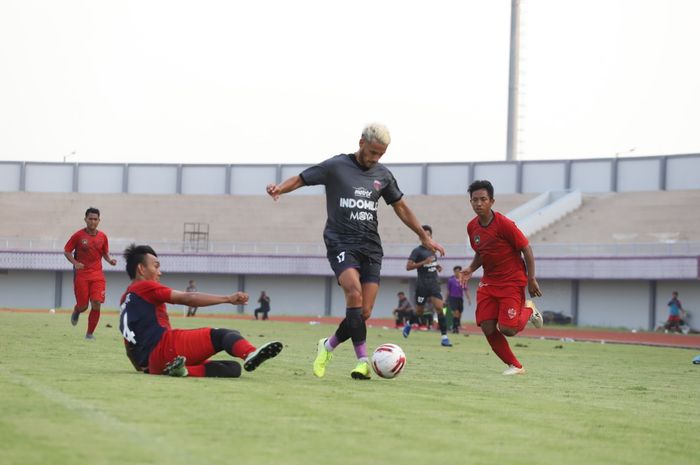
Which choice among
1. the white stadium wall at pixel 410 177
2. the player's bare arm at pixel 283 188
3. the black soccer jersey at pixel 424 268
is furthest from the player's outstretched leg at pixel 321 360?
the white stadium wall at pixel 410 177

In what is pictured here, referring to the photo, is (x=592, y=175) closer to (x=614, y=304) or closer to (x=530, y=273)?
(x=614, y=304)

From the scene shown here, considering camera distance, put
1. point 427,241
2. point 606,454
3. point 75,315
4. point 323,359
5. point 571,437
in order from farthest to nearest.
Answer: point 75,315 → point 427,241 → point 323,359 → point 571,437 → point 606,454

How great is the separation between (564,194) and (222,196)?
21693 millimetres

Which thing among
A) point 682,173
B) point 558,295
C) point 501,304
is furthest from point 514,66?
point 501,304

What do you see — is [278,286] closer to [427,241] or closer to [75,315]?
[75,315]

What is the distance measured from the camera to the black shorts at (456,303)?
3428cm

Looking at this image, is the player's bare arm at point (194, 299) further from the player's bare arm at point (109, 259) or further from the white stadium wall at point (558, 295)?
the white stadium wall at point (558, 295)

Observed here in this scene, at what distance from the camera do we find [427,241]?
12516 millimetres

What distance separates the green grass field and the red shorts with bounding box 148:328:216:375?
27 centimetres

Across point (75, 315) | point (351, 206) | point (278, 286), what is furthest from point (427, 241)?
point (278, 286)

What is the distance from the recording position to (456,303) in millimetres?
34438

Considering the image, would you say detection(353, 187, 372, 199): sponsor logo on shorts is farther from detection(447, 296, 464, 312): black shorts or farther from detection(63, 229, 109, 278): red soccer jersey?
detection(447, 296, 464, 312): black shorts

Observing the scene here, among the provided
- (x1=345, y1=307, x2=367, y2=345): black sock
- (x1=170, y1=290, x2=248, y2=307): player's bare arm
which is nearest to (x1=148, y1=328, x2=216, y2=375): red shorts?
(x1=170, y1=290, x2=248, y2=307): player's bare arm

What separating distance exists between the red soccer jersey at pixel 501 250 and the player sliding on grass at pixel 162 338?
4.02m
